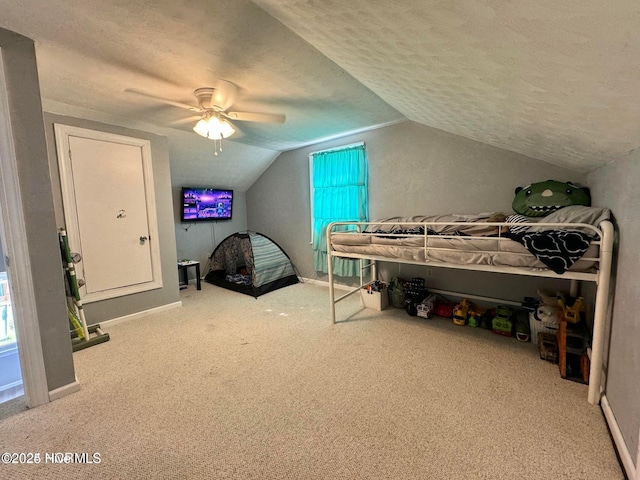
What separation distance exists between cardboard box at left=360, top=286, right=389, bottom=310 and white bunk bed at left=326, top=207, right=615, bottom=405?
Answer: 573mm

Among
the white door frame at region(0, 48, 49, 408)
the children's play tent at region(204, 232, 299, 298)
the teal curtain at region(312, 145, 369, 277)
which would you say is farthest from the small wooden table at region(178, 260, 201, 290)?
the white door frame at region(0, 48, 49, 408)

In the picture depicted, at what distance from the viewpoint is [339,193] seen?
12.5ft

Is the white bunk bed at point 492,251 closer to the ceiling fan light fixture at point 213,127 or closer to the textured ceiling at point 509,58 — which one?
the textured ceiling at point 509,58

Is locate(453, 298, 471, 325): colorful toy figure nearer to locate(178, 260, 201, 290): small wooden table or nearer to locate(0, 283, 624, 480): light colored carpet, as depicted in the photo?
locate(0, 283, 624, 480): light colored carpet

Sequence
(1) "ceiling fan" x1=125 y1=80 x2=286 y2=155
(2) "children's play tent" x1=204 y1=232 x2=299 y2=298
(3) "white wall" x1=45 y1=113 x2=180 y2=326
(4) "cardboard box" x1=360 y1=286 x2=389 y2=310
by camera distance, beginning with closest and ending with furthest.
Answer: (1) "ceiling fan" x1=125 y1=80 x2=286 y2=155, (3) "white wall" x1=45 y1=113 x2=180 y2=326, (4) "cardboard box" x1=360 y1=286 x2=389 y2=310, (2) "children's play tent" x1=204 y1=232 x2=299 y2=298

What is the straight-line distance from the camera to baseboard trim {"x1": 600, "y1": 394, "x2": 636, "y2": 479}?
114cm

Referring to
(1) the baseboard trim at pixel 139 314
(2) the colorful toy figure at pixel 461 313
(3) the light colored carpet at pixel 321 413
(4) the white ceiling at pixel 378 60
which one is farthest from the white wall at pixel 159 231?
(2) the colorful toy figure at pixel 461 313

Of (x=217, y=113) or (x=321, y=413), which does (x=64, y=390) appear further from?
(x=217, y=113)

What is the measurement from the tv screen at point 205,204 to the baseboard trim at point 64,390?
2.98 metres

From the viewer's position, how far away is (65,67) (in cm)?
192

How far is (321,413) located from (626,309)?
167 cm

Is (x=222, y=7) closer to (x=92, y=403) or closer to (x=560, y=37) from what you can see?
(x=560, y=37)

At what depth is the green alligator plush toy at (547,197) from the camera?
2.23 m

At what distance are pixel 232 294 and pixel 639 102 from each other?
4102mm
